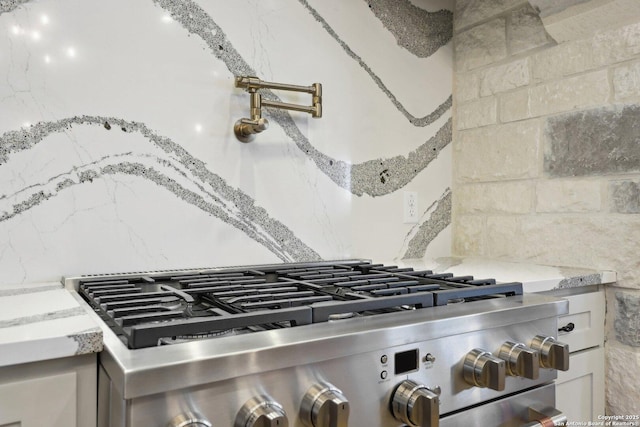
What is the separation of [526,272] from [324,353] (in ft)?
3.00

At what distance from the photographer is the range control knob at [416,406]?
0.70 metres

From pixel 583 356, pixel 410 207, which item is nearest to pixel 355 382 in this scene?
pixel 583 356

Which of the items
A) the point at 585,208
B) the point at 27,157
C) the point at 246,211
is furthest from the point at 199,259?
the point at 585,208

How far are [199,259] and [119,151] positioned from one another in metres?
0.35

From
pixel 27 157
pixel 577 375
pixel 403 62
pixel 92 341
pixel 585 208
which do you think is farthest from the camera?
pixel 403 62

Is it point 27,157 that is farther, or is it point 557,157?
point 557,157

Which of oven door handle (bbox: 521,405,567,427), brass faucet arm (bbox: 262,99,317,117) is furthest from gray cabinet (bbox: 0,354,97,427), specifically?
brass faucet arm (bbox: 262,99,317,117)

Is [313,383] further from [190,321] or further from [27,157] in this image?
[27,157]

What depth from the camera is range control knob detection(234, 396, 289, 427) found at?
1.91ft

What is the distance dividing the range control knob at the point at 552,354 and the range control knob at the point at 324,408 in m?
0.45

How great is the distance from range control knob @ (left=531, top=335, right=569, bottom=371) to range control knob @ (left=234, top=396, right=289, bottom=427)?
1.78ft

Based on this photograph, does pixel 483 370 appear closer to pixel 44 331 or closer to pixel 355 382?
pixel 355 382

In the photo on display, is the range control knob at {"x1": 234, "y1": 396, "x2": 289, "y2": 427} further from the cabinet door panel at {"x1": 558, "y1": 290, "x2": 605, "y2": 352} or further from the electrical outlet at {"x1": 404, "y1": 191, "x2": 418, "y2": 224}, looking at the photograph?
the electrical outlet at {"x1": 404, "y1": 191, "x2": 418, "y2": 224}

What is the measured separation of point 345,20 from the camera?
1587 mm
